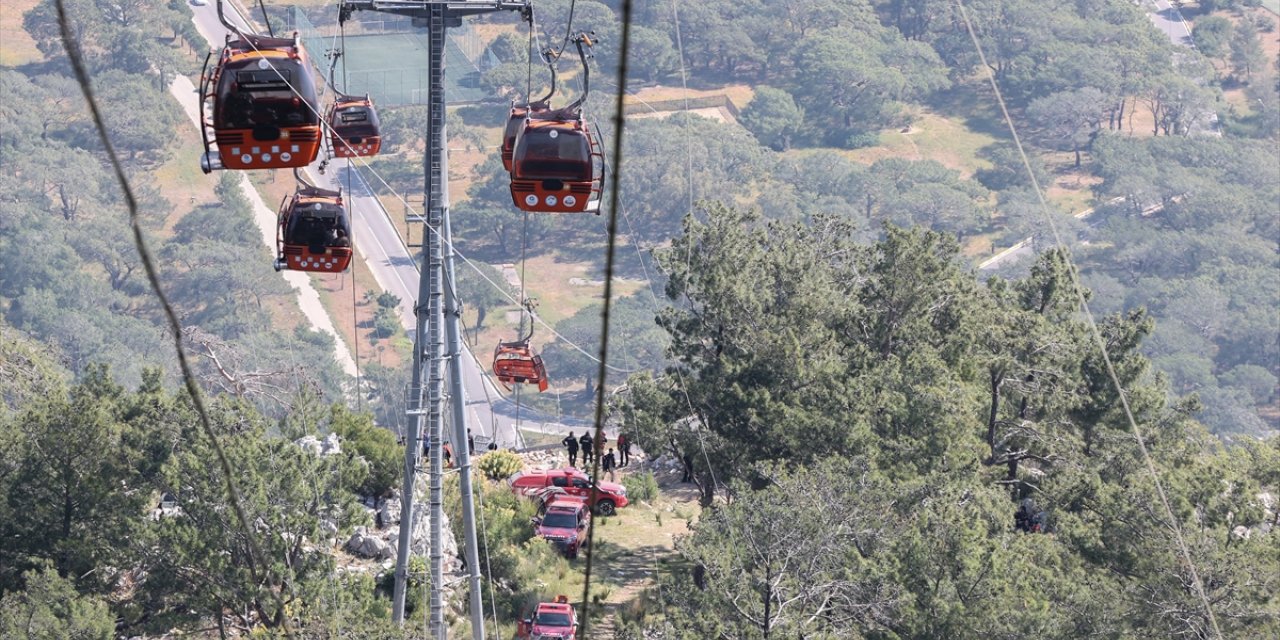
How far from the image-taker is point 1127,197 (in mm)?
173375

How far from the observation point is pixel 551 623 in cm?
3338

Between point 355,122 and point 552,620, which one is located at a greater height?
point 355,122

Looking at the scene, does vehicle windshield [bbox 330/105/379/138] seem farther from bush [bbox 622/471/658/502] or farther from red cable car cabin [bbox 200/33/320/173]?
red cable car cabin [bbox 200/33/320/173]

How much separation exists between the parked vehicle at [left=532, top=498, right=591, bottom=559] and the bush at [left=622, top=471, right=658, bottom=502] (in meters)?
5.04

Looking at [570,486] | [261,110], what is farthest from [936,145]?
[261,110]

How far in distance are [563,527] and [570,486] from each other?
3.06 metres

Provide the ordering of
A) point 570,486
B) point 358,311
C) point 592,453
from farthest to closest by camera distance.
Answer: point 358,311, point 592,453, point 570,486

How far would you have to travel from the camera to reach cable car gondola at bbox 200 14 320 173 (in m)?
26.5

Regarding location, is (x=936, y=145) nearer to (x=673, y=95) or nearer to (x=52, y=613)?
(x=673, y=95)

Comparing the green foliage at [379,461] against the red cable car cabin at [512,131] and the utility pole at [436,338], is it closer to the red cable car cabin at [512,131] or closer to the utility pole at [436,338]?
the utility pole at [436,338]

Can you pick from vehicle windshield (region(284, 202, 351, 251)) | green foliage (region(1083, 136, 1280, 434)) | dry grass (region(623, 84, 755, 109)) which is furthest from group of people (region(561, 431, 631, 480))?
dry grass (region(623, 84, 755, 109))

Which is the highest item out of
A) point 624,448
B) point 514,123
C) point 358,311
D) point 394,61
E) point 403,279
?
point 514,123

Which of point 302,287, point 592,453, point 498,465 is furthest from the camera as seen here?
point 302,287

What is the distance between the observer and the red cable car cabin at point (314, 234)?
106 ft
